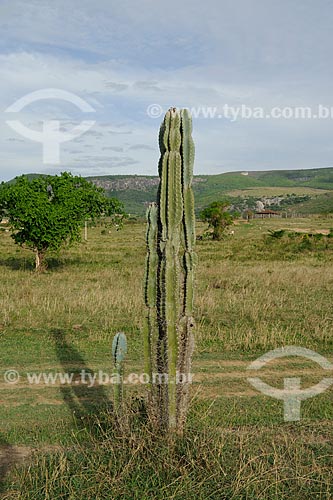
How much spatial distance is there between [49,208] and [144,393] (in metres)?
14.2

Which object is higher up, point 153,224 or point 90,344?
point 153,224

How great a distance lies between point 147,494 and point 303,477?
4.51 feet

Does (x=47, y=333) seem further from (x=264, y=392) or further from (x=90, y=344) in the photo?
(x=264, y=392)

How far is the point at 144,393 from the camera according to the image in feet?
20.1

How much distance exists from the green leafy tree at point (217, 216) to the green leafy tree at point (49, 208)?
54.8ft

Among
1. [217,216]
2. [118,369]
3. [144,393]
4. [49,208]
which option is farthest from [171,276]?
[217,216]

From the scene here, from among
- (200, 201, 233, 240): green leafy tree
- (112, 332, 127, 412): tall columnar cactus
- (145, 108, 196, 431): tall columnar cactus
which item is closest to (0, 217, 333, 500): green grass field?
(112, 332, 127, 412): tall columnar cactus

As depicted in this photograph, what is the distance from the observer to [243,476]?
4.44m

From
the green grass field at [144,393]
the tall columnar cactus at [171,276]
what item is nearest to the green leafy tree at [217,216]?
the green grass field at [144,393]

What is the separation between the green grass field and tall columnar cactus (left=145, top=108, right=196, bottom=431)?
48 centimetres

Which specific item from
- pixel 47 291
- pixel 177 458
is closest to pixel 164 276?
pixel 177 458

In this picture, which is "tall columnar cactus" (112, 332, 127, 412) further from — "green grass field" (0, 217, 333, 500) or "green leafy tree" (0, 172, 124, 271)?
"green leafy tree" (0, 172, 124, 271)

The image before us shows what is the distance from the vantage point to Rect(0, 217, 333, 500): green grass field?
454 cm

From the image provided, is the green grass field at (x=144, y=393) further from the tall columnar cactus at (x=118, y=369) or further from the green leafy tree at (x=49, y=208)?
the green leafy tree at (x=49, y=208)
